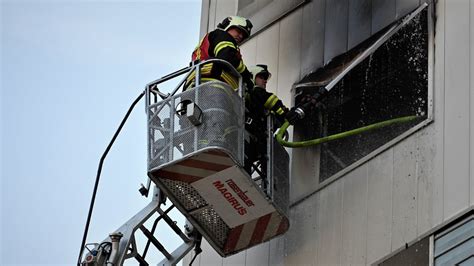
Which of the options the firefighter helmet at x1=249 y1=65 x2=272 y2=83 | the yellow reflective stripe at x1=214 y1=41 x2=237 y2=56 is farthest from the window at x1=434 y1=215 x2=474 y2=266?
the firefighter helmet at x1=249 y1=65 x2=272 y2=83

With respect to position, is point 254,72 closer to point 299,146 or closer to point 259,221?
point 299,146

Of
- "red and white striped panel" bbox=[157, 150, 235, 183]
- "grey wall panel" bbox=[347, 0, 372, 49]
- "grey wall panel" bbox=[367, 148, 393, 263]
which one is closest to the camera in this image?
"red and white striped panel" bbox=[157, 150, 235, 183]

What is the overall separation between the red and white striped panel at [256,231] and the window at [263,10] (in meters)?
3.22

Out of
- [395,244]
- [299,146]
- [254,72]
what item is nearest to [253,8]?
[254,72]

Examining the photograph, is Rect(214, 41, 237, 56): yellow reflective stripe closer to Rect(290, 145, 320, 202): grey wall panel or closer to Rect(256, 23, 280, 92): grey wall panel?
Rect(290, 145, 320, 202): grey wall panel

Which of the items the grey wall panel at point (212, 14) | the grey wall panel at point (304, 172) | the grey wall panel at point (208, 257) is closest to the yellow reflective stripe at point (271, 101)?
the grey wall panel at point (304, 172)

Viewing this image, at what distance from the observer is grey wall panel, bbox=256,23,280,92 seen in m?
15.3

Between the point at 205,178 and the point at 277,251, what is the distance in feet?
6.31

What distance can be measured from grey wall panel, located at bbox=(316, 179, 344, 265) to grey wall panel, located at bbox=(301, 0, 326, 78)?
1.80 meters

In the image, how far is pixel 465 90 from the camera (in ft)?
39.0

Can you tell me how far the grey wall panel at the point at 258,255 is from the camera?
1425 cm

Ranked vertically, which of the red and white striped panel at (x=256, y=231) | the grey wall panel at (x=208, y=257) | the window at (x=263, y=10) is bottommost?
the red and white striped panel at (x=256, y=231)

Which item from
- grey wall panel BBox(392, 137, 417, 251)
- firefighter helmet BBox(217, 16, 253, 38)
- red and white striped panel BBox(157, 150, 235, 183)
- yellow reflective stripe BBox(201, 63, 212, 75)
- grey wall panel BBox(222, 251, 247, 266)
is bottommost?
grey wall panel BBox(392, 137, 417, 251)

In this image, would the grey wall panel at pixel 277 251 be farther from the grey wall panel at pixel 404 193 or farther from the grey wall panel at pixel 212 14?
the grey wall panel at pixel 212 14
